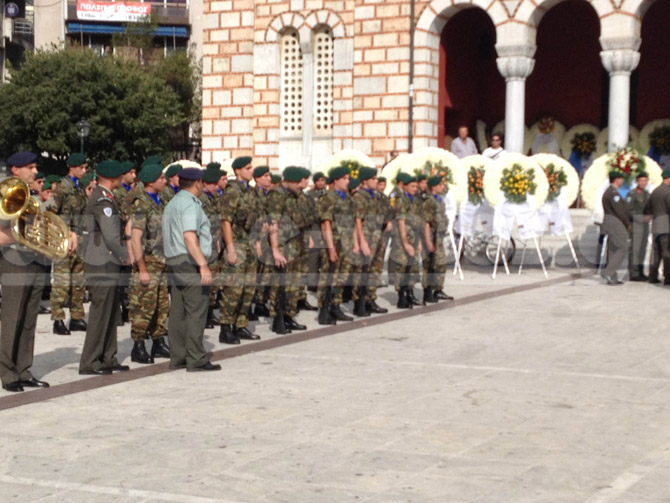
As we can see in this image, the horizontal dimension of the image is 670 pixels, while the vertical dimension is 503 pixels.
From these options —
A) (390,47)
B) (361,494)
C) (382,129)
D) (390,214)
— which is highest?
(390,47)

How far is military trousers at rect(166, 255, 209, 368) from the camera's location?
978 cm

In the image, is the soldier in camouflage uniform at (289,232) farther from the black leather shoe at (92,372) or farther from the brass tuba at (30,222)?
the brass tuba at (30,222)

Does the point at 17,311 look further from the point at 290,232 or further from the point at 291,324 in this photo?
the point at 291,324

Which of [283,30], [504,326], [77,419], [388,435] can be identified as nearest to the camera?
[388,435]

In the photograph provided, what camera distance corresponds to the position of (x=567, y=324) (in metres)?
13.1

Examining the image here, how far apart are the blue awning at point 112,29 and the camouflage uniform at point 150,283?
56631 mm

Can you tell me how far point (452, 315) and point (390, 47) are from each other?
13.3 metres

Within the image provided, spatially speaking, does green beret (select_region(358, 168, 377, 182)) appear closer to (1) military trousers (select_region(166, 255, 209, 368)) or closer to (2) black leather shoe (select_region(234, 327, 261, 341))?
(2) black leather shoe (select_region(234, 327, 261, 341))

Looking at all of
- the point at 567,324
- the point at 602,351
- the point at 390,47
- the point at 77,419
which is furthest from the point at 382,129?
the point at 77,419

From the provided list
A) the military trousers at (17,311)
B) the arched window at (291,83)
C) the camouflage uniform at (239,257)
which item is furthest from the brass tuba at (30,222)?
the arched window at (291,83)

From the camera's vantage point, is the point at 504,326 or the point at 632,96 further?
the point at 632,96

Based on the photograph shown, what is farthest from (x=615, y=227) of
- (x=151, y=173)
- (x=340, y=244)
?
(x=151, y=173)

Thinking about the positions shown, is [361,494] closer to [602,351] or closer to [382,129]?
[602,351]

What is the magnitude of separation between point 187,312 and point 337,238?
12.7ft
